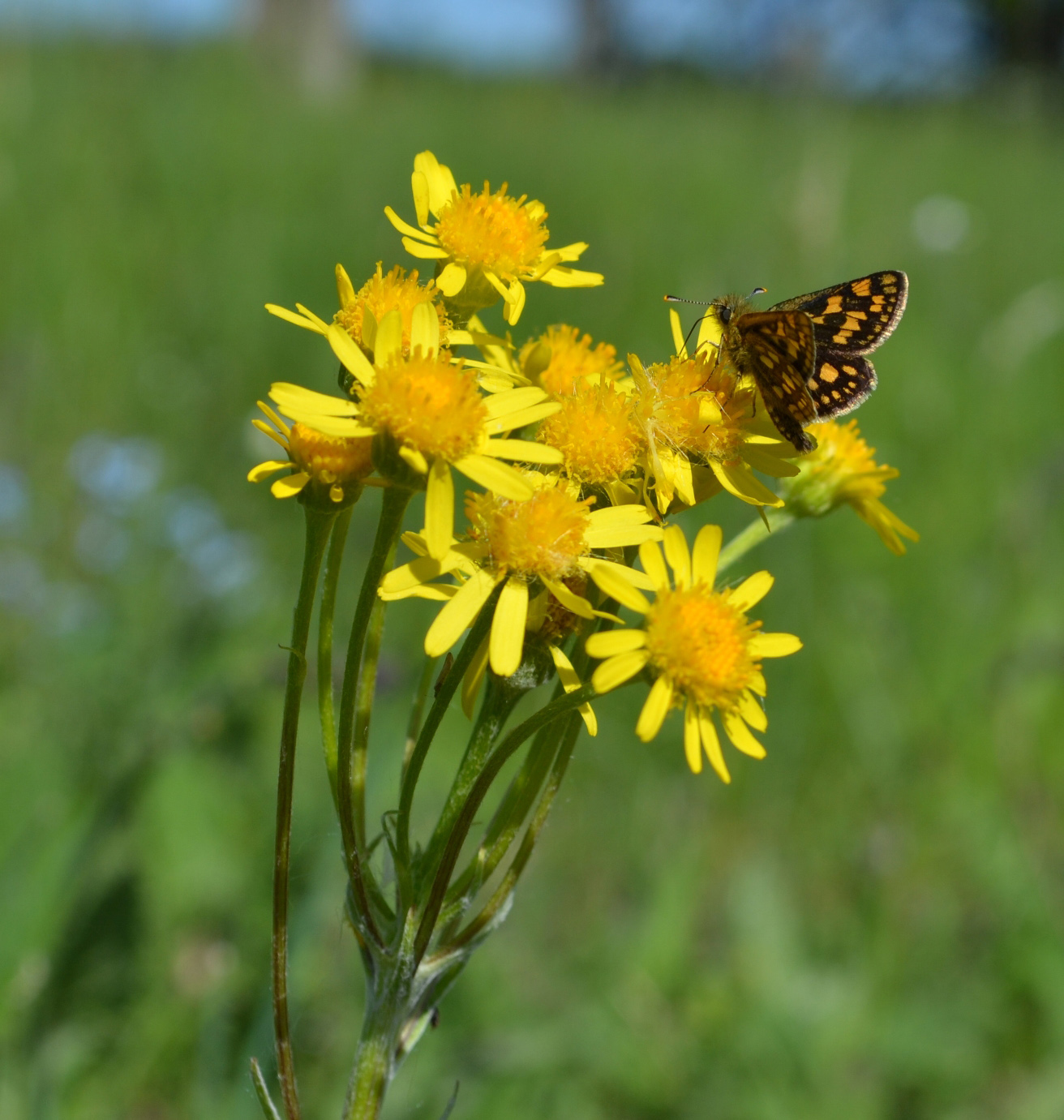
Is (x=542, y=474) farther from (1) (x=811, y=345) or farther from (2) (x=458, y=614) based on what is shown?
(1) (x=811, y=345)

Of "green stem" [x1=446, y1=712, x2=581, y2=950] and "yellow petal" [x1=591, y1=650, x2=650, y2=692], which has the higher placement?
"yellow petal" [x1=591, y1=650, x2=650, y2=692]

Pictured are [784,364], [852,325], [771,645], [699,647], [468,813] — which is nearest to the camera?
Result: [468,813]

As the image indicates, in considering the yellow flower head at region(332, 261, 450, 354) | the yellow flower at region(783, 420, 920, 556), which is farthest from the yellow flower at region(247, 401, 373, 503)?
the yellow flower at region(783, 420, 920, 556)

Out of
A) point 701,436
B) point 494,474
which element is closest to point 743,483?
point 701,436

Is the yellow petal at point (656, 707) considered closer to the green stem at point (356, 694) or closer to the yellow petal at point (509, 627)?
the yellow petal at point (509, 627)

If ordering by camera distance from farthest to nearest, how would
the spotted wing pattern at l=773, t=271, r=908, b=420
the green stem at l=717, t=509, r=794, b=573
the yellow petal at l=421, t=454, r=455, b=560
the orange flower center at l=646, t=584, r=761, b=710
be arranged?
the spotted wing pattern at l=773, t=271, r=908, b=420 → the green stem at l=717, t=509, r=794, b=573 → the orange flower center at l=646, t=584, r=761, b=710 → the yellow petal at l=421, t=454, r=455, b=560

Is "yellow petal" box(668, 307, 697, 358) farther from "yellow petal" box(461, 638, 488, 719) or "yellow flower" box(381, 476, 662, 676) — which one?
"yellow petal" box(461, 638, 488, 719)
